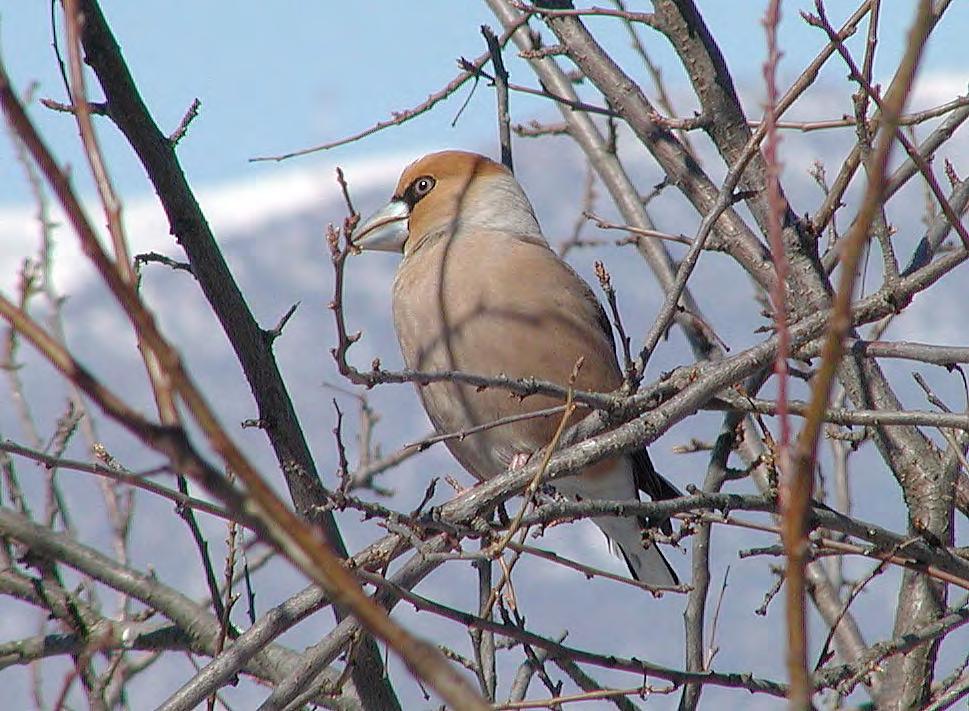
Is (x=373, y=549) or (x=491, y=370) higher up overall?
(x=491, y=370)

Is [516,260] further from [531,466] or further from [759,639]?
[759,639]

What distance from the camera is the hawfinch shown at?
4.48 meters

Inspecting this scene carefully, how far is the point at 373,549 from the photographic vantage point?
274 centimetres

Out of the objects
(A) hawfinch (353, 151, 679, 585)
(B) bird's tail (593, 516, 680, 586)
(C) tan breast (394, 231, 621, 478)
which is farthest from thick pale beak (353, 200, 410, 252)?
(B) bird's tail (593, 516, 680, 586)

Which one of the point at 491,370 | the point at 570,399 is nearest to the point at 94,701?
the point at 570,399

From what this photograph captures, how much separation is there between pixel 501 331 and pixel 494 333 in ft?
0.08

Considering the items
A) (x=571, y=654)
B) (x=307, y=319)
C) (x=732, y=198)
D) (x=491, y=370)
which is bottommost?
(x=571, y=654)

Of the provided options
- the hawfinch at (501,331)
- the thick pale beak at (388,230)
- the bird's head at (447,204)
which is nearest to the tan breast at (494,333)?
the hawfinch at (501,331)

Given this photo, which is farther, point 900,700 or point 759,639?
point 759,639

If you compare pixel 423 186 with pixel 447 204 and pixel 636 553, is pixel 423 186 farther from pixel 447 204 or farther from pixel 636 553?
pixel 636 553

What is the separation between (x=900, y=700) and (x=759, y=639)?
40.2ft

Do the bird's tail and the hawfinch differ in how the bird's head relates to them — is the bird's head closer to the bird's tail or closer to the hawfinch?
the hawfinch

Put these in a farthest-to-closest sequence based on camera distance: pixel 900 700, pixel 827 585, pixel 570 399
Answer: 1. pixel 827 585
2. pixel 900 700
3. pixel 570 399

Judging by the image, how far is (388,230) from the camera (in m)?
5.36
